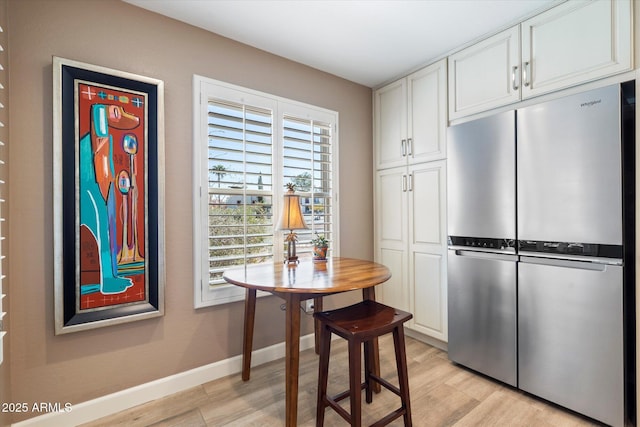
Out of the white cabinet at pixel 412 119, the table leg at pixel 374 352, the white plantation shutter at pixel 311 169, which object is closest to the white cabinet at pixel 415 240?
the white cabinet at pixel 412 119

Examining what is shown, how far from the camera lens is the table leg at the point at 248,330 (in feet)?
7.06

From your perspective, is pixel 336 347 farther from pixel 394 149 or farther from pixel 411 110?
pixel 411 110

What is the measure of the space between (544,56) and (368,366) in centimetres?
227

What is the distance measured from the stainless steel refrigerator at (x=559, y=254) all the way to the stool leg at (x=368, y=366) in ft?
2.78

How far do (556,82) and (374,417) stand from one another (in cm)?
233

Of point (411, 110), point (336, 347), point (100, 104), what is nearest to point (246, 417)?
point (336, 347)

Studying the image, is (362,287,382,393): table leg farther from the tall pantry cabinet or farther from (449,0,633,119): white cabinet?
(449,0,633,119): white cabinet

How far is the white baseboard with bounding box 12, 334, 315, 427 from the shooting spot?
5.57 feet

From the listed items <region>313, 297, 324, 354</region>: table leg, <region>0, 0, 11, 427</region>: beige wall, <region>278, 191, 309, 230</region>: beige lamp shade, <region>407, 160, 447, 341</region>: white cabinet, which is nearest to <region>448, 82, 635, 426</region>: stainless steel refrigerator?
<region>407, 160, 447, 341</region>: white cabinet

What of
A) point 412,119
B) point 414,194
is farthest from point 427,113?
point 414,194

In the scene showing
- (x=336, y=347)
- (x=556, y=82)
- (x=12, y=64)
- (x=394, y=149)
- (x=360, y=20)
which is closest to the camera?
(x=12, y=64)

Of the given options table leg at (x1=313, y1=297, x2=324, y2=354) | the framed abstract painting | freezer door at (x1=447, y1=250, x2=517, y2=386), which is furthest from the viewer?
table leg at (x1=313, y1=297, x2=324, y2=354)

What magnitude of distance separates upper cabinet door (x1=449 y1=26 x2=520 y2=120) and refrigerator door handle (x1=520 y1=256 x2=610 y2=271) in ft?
3.58

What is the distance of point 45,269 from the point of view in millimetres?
1668
